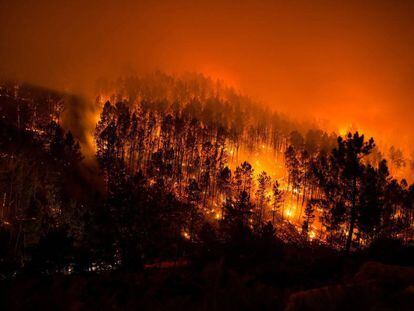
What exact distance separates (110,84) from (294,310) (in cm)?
16355

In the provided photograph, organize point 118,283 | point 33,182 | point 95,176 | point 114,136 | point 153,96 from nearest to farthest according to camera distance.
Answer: point 118,283
point 33,182
point 95,176
point 114,136
point 153,96

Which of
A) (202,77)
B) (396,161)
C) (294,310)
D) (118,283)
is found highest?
(202,77)

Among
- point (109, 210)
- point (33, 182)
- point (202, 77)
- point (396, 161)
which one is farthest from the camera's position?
point (202, 77)

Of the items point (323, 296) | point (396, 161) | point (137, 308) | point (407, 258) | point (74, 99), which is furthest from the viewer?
point (396, 161)

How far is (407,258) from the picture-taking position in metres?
21.7

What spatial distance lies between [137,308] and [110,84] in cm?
16218

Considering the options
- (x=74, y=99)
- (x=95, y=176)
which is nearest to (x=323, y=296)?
(x=95, y=176)

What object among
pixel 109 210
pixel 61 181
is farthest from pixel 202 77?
pixel 109 210

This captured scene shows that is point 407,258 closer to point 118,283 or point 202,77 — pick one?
point 118,283

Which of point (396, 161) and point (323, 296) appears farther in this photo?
point (396, 161)

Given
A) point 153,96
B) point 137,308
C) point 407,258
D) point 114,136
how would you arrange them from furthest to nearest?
1. point 153,96
2. point 114,136
3. point 407,258
4. point 137,308

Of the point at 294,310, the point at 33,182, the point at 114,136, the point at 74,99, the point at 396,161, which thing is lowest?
the point at 294,310

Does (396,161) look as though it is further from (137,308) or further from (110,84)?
(137,308)

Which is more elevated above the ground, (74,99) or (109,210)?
(74,99)
